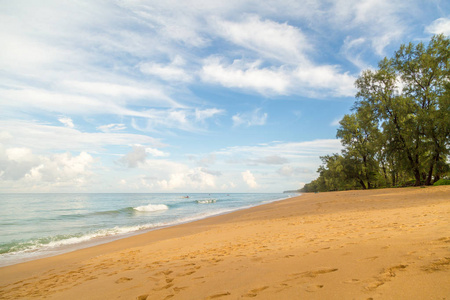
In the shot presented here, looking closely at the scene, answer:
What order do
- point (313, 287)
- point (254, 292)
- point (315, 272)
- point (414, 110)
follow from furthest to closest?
point (414, 110), point (315, 272), point (254, 292), point (313, 287)

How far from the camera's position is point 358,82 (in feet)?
103

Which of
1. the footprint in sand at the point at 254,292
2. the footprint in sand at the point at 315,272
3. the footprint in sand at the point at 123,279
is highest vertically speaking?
the footprint in sand at the point at 315,272

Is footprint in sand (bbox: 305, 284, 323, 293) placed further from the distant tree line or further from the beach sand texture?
the distant tree line

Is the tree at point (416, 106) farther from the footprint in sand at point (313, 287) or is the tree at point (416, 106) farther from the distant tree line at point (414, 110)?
the footprint in sand at point (313, 287)

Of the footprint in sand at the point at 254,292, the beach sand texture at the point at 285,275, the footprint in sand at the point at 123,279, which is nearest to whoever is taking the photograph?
the beach sand texture at the point at 285,275

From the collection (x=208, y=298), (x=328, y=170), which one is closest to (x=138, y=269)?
(x=208, y=298)

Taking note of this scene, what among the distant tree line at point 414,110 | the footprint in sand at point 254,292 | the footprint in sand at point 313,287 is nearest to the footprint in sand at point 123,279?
the footprint in sand at point 254,292

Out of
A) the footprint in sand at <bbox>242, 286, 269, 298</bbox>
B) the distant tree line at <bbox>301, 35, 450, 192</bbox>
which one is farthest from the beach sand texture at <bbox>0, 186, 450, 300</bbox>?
the distant tree line at <bbox>301, 35, 450, 192</bbox>

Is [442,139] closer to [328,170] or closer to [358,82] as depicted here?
[358,82]

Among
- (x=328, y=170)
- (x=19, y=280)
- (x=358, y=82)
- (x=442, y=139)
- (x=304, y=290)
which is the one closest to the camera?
(x=304, y=290)

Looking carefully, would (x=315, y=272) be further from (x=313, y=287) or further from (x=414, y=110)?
(x=414, y=110)

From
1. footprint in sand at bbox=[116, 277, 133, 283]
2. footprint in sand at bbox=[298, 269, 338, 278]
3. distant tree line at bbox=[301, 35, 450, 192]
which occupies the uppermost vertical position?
distant tree line at bbox=[301, 35, 450, 192]

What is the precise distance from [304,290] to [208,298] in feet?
4.30

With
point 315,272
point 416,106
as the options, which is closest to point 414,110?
point 416,106
